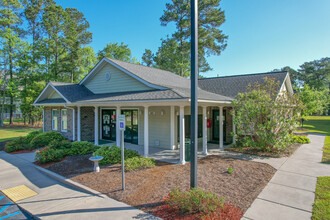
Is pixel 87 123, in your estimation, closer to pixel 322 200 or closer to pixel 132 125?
pixel 132 125

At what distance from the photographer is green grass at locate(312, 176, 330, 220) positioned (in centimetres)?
409

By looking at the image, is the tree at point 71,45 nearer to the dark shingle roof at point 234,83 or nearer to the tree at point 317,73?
the dark shingle roof at point 234,83

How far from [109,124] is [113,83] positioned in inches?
123

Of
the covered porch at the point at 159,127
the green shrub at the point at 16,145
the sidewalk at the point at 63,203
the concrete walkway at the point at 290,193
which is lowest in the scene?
the sidewalk at the point at 63,203

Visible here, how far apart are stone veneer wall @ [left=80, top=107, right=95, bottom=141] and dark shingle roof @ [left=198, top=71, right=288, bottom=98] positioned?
899cm

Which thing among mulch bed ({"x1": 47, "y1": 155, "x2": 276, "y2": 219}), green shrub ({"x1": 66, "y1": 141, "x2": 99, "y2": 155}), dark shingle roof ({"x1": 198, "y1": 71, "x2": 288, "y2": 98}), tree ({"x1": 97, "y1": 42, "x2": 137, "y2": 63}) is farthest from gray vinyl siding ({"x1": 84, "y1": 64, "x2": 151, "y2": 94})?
tree ({"x1": 97, "y1": 42, "x2": 137, "y2": 63})

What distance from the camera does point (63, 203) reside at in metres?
4.90

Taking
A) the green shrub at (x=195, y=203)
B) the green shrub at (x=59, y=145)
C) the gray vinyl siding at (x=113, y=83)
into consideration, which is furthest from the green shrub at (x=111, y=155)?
the green shrub at (x=195, y=203)

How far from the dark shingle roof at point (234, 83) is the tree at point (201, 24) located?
10892 millimetres

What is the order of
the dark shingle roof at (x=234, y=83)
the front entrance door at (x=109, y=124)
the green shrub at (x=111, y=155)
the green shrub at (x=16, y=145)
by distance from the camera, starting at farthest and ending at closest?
1. the front entrance door at (x=109, y=124)
2. the dark shingle roof at (x=234, y=83)
3. the green shrub at (x=16, y=145)
4. the green shrub at (x=111, y=155)

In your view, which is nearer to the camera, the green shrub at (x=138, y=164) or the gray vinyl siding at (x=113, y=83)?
Result: the green shrub at (x=138, y=164)

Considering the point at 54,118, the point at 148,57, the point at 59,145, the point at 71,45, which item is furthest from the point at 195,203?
the point at 148,57

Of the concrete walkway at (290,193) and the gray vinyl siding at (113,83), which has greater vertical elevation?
the gray vinyl siding at (113,83)

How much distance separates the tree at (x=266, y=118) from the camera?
9172 millimetres
